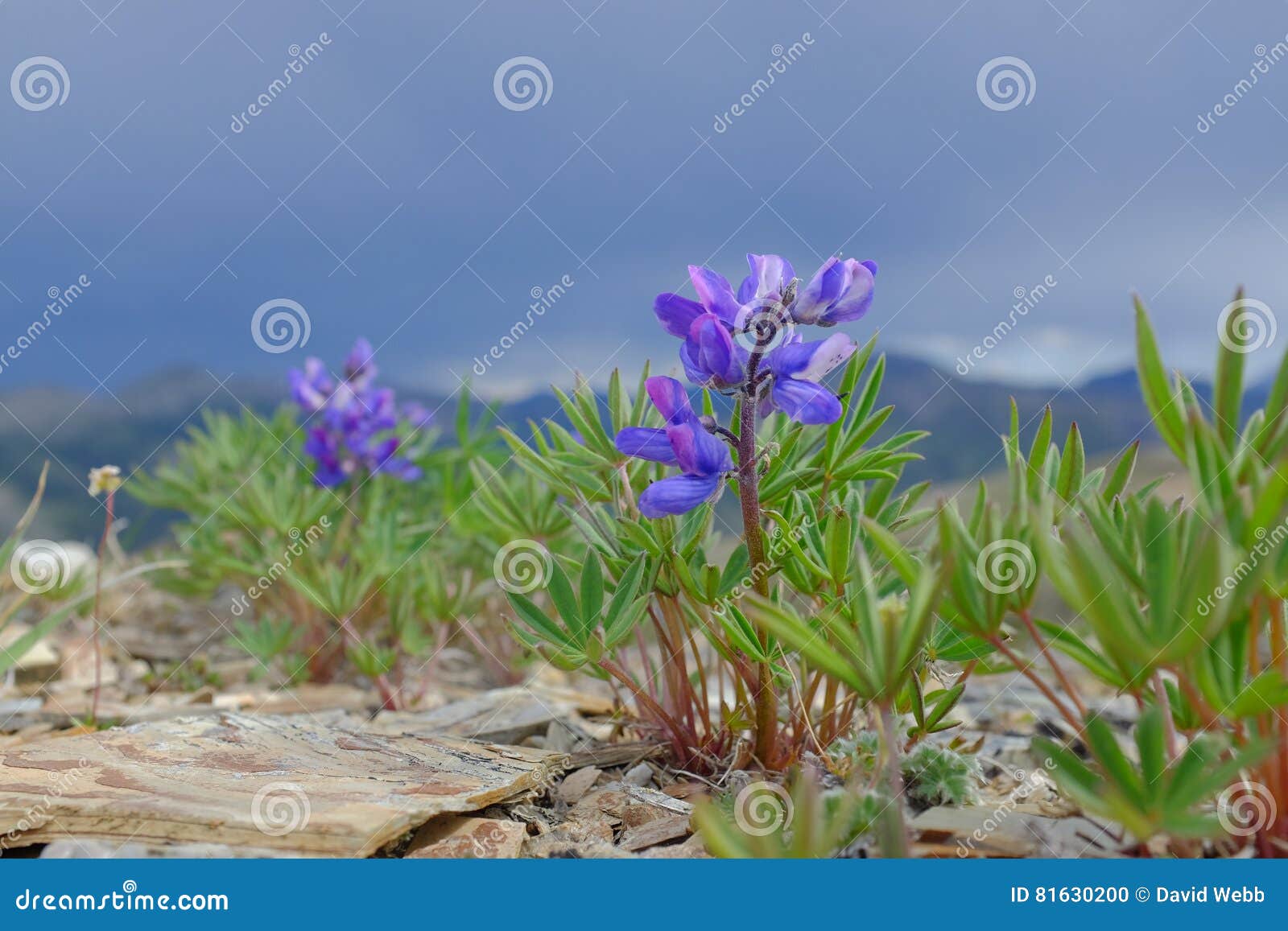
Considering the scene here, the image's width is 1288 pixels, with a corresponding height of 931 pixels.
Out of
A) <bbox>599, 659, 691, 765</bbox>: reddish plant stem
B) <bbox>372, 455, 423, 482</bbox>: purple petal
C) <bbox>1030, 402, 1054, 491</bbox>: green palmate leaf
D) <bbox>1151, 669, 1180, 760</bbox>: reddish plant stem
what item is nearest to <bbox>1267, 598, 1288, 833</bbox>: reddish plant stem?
<bbox>1151, 669, 1180, 760</bbox>: reddish plant stem

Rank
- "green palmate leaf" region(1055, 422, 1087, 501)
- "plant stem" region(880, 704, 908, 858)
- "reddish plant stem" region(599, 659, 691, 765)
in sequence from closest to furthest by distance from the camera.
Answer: "plant stem" region(880, 704, 908, 858), "green palmate leaf" region(1055, 422, 1087, 501), "reddish plant stem" region(599, 659, 691, 765)

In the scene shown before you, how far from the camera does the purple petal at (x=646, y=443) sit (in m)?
1.92

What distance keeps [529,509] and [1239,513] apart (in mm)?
1936

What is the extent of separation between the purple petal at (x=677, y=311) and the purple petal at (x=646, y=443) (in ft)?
0.69

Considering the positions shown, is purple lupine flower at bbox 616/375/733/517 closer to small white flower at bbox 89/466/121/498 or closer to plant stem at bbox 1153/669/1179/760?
plant stem at bbox 1153/669/1179/760

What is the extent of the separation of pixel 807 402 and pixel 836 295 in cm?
26

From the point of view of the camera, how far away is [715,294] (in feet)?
6.28

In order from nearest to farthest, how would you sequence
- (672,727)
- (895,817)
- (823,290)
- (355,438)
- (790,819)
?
(895,817) → (790,819) → (823,290) → (672,727) → (355,438)

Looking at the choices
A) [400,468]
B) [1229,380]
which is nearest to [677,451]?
[1229,380]

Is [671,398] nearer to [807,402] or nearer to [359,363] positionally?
[807,402]

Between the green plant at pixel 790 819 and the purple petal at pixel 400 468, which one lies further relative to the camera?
the purple petal at pixel 400 468

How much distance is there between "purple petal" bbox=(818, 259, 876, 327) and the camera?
1931 millimetres

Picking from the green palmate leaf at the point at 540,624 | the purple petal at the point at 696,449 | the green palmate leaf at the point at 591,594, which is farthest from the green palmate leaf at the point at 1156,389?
the green palmate leaf at the point at 540,624

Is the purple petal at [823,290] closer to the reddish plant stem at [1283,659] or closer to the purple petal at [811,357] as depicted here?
the purple petal at [811,357]
